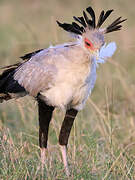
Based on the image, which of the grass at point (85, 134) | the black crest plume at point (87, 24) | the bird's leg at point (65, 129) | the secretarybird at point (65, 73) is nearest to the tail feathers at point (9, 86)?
the secretarybird at point (65, 73)

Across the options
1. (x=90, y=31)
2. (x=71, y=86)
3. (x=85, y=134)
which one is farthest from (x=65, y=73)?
(x=85, y=134)

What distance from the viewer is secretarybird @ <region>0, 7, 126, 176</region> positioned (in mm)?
3928

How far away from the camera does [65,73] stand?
12.9ft

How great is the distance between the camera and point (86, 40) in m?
3.92

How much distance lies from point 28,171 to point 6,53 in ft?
24.0

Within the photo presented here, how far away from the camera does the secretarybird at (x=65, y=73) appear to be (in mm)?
3928

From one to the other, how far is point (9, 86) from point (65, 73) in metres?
0.65

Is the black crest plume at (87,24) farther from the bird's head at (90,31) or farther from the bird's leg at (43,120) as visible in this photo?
the bird's leg at (43,120)

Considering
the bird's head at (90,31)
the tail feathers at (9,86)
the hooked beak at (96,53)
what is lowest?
the tail feathers at (9,86)

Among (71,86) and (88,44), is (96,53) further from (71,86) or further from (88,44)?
(71,86)

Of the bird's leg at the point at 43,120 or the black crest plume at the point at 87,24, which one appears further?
the bird's leg at the point at 43,120

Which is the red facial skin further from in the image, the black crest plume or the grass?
the grass

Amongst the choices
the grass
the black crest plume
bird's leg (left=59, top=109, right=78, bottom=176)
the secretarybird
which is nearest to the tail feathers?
the secretarybird

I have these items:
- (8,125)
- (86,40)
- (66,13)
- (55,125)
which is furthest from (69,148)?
(66,13)
